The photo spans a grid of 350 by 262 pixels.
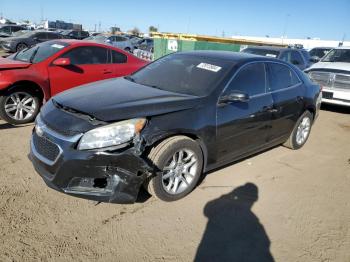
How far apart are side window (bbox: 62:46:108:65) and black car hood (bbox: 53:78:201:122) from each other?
2751mm

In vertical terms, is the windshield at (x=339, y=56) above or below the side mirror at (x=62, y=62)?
above

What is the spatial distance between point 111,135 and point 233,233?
1542mm

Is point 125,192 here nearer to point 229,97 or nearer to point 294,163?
point 229,97

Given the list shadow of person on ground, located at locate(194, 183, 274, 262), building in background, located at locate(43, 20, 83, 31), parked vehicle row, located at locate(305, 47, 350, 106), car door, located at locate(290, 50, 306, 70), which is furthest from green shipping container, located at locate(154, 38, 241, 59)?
building in background, located at locate(43, 20, 83, 31)

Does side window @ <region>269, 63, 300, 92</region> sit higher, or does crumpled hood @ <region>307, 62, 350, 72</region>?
side window @ <region>269, 63, 300, 92</region>

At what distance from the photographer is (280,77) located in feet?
16.6

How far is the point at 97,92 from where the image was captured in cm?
395

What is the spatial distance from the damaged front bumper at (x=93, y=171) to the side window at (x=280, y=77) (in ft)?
8.32

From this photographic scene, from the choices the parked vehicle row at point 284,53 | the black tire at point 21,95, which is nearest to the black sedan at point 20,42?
the parked vehicle row at point 284,53

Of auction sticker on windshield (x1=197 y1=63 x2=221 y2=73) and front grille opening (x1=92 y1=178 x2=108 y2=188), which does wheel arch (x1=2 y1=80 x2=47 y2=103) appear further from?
front grille opening (x1=92 y1=178 x2=108 y2=188)

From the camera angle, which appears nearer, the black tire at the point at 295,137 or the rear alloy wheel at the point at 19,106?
the black tire at the point at 295,137

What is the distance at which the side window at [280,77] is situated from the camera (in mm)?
4836

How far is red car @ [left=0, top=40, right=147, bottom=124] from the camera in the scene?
5.84m

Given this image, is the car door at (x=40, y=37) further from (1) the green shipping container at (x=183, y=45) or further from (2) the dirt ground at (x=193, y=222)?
(2) the dirt ground at (x=193, y=222)
